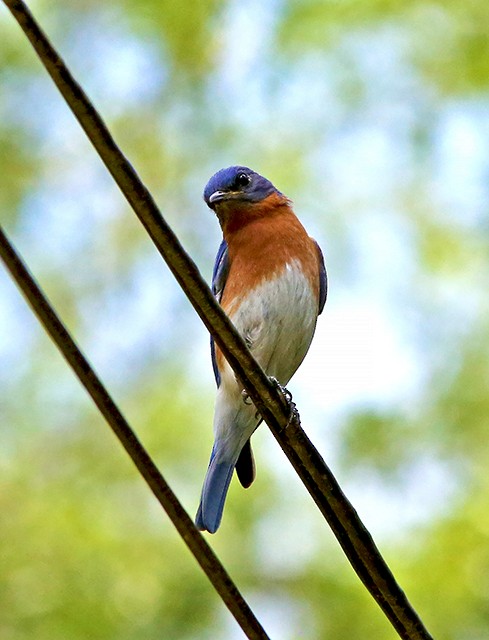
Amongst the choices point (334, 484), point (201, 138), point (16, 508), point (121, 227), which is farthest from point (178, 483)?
point (334, 484)

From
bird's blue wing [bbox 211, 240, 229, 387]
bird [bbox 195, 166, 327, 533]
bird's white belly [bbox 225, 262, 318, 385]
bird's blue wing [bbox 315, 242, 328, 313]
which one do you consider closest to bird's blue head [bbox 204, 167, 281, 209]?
bird [bbox 195, 166, 327, 533]

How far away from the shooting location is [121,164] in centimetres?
200

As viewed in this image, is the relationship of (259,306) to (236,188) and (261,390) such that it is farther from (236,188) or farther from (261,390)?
(261,390)

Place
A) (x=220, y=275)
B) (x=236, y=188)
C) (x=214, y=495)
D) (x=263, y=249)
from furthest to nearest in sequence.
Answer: (x=236, y=188) → (x=220, y=275) → (x=263, y=249) → (x=214, y=495)

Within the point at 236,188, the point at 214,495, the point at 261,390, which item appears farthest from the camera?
the point at 236,188

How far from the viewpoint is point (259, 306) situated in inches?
195

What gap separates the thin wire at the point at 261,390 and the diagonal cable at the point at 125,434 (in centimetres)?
32

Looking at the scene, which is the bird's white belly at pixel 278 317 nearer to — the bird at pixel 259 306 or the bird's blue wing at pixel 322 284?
the bird at pixel 259 306

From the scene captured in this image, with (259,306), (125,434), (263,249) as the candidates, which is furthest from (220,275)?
(125,434)

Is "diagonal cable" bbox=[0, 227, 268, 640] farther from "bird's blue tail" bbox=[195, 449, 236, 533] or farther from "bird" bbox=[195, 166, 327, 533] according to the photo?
"bird" bbox=[195, 166, 327, 533]

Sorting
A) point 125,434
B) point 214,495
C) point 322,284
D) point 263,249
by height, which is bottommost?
point 125,434

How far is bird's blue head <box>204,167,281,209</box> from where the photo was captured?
17.9ft

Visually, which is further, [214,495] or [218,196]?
[218,196]

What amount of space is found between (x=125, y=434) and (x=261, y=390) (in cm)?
68
